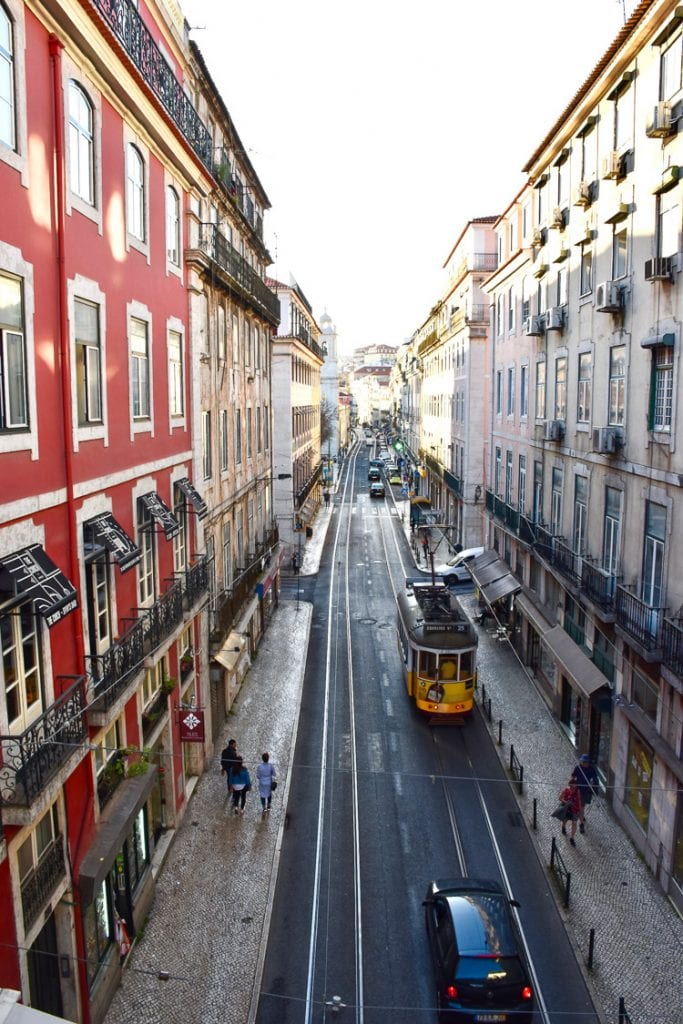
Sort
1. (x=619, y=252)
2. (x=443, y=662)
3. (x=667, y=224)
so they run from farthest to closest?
(x=443, y=662) → (x=619, y=252) → (x=667, y=224)

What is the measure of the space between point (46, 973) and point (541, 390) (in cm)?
2160

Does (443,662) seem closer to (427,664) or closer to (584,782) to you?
(427,664)

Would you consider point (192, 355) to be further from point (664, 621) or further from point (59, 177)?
point (664, 621)

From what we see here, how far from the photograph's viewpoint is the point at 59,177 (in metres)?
→ 9.98

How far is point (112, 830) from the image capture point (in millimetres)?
11484

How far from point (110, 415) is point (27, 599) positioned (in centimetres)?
437

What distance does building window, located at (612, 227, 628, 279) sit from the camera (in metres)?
17.7

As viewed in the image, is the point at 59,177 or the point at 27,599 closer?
the point at 27,599

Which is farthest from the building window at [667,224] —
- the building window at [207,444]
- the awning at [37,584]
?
the awning at [37,584]

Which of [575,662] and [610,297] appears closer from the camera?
[610,297]

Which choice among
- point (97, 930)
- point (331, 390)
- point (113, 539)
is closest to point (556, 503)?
point (113, 539)

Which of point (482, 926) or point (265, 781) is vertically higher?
point (482, 926)

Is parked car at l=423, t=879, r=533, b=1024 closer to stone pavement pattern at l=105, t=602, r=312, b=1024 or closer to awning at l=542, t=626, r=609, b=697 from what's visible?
stone pavement pattern at l=105, t=602, r=312, b=1024

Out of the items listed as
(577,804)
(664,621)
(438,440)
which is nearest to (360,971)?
(577,804)
